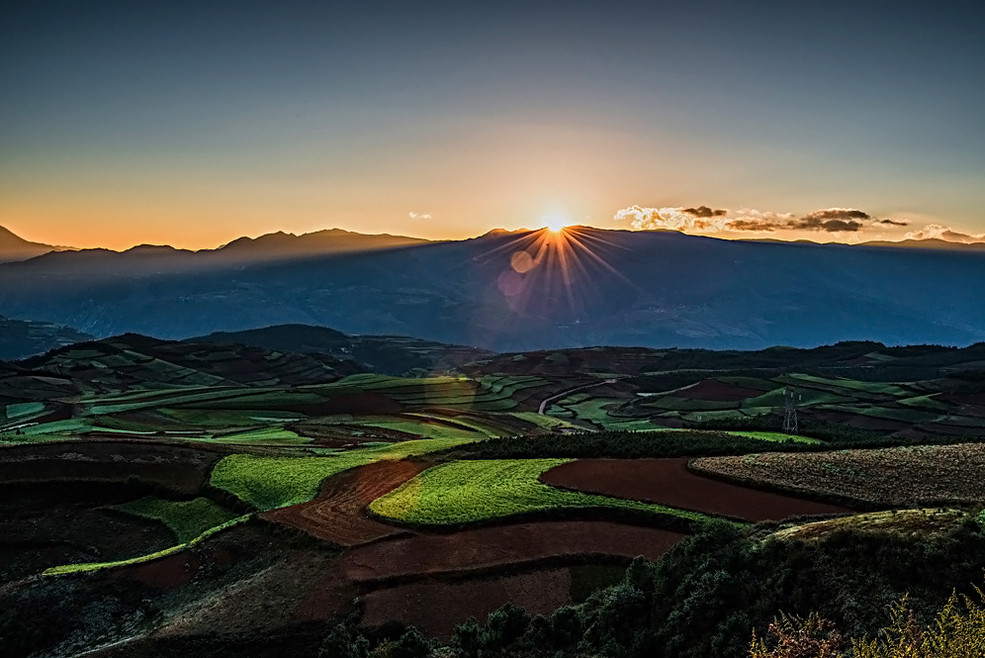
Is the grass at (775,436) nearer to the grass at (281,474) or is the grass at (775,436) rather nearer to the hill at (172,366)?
the grass at (281,474)

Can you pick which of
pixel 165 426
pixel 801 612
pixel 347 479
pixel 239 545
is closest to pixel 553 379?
pixel 165 426

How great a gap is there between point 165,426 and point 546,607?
64.9 meters

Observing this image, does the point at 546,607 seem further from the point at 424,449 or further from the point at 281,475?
the point at 424,449

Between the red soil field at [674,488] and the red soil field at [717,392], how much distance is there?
3084 inches

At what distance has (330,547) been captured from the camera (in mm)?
27547

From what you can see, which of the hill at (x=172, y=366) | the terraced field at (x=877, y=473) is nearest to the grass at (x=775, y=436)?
the terraced field at (x=877, y=473)

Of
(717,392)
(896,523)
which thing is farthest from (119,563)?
(717,392)

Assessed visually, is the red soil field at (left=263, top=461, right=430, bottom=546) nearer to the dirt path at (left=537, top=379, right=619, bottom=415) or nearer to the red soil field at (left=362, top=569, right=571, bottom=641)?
the red soil field at (left=362, top=569, right=571, bottom=641)

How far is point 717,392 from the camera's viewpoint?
115m

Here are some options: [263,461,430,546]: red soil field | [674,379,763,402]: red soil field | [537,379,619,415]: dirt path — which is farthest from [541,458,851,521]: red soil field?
[674,379,763,402]: red soil field

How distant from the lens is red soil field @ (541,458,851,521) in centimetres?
2884

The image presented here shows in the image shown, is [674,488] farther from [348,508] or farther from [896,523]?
[348,508]

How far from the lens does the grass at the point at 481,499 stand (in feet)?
98.6

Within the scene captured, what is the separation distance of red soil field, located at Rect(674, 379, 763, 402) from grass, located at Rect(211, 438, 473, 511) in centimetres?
7856
